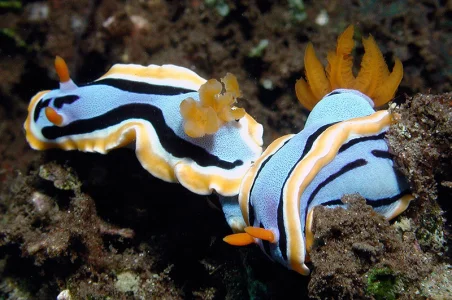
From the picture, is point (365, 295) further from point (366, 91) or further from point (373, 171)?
point (366, 91)

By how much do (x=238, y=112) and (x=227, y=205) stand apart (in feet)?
2.58

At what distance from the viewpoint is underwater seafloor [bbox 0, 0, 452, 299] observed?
2510 millimetres

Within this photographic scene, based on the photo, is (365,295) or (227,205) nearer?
(365,295)

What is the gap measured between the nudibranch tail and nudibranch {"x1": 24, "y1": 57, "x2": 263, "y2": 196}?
694mm

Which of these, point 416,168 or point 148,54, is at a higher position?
point 416,168

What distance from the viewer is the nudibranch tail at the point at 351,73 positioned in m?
3.23

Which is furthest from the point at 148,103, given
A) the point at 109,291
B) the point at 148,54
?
the point at 148,54

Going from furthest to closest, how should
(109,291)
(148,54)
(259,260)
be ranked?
(148,54)
(109,291)
(259,260)

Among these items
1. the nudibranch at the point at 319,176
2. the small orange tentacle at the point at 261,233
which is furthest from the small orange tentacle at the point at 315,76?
the small orange tentacle at the point at 261,233

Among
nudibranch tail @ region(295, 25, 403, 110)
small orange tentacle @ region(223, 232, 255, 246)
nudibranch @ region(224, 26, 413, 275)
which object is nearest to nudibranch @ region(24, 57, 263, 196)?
nudibranch @ region(224, 26, 413, 275)

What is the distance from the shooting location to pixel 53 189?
4.08 m

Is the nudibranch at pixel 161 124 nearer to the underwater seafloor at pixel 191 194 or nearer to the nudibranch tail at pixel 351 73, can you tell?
the underwater seafloor at pixel 191 194

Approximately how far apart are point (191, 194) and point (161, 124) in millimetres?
782

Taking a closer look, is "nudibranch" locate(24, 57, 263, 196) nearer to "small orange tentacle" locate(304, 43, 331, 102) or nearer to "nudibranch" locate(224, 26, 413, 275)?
"nudibranch" locate(224, 26, 413, 275)
